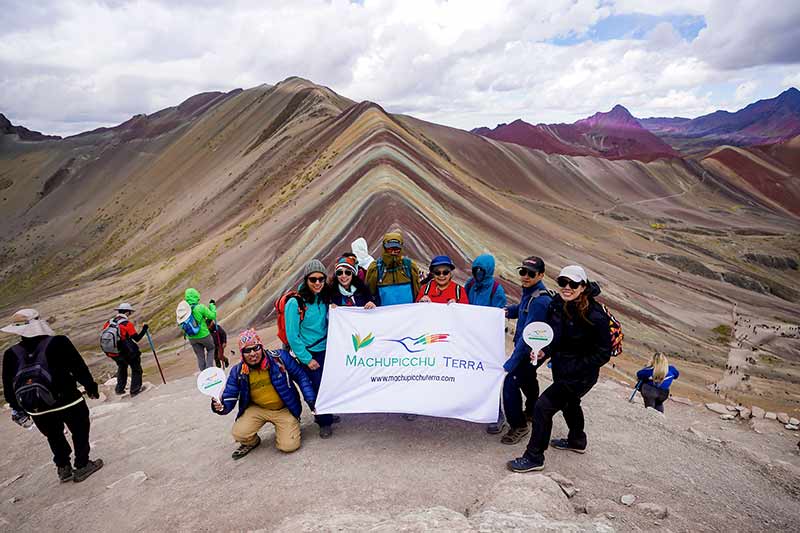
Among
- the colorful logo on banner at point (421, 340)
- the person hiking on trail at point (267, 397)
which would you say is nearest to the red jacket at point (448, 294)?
the colorful logo on banner at point (421, 340)

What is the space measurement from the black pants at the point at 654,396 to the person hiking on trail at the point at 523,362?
258 centimetres

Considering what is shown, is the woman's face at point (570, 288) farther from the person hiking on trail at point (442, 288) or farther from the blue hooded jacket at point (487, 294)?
the person hiking on trail at point (442, 288)

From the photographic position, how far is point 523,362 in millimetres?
4289

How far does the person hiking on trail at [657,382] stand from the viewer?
20.0ft

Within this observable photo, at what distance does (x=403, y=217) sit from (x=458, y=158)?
106ft

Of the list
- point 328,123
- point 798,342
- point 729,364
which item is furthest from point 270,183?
point 798,342

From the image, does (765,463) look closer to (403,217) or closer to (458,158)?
(403,217)

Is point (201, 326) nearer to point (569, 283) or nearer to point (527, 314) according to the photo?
point (527, 314)

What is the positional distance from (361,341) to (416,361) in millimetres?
636

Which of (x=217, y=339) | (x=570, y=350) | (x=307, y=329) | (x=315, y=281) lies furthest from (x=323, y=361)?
(x=217, y=339)

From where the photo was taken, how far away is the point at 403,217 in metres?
13.8

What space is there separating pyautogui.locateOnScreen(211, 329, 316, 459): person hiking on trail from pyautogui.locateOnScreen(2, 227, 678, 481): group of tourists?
0.03 ft

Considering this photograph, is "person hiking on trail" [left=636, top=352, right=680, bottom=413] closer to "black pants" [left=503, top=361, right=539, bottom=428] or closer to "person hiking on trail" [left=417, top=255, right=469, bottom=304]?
"black pants" [left=503, top=361, right=539, bottom=428]

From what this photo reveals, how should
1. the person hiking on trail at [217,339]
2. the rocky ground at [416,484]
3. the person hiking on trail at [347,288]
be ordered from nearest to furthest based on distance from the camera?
the rocky ground at [416,484] → the person hiking on trail at [347,288] → the person hiking on trail at [217,339]
